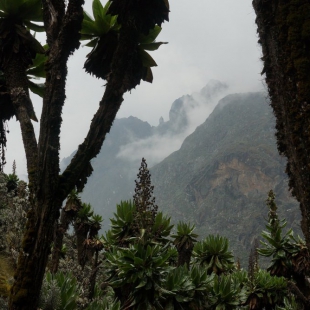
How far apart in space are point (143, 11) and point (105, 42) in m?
1.08

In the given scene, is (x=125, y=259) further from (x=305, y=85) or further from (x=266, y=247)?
(x=305, y=85)

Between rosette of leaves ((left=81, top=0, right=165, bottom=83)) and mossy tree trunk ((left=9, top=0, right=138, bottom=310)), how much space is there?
83cm

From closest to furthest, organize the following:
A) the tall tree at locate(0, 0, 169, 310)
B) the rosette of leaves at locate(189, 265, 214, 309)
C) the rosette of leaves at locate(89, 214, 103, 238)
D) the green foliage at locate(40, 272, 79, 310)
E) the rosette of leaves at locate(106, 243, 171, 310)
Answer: the tall tree at locate(0, 0, 169, 310)
the green foliage at locate(40, 272, 79, 310)
the rosette of leaves at locate(106, 243, 171, 310)
the rosette of leaves at locate(189, 265, 214, 309)
the rosette of leaves at locate(89, 214, 103, 238)

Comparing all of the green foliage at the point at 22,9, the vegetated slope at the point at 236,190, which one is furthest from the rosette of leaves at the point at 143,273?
the vegetated slope at the point at 236,190

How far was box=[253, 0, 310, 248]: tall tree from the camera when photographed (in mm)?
2439

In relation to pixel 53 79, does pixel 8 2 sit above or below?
above

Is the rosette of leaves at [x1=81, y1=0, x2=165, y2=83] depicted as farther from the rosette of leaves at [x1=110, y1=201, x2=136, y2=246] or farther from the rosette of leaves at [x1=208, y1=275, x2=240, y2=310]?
the rosette of leaves at [x1=208, y1=275, x2=240, y2=310]

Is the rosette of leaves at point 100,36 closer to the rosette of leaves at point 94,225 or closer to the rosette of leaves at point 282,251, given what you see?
the rosette of leaves at point 282,251

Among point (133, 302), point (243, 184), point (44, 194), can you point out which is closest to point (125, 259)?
point (133, 302)

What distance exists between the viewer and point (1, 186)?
49.5 feet

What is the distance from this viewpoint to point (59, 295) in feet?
19.6

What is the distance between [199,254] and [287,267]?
305cm

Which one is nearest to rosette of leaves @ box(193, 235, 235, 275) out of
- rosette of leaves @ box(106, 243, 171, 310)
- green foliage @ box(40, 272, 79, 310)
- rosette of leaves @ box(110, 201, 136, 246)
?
rosette of leaves @ box(110, 201, 136, 246)

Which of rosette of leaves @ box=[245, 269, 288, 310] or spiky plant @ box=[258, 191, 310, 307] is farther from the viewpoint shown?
rosette of leaves @ box=[245, 269, 288, 310]
